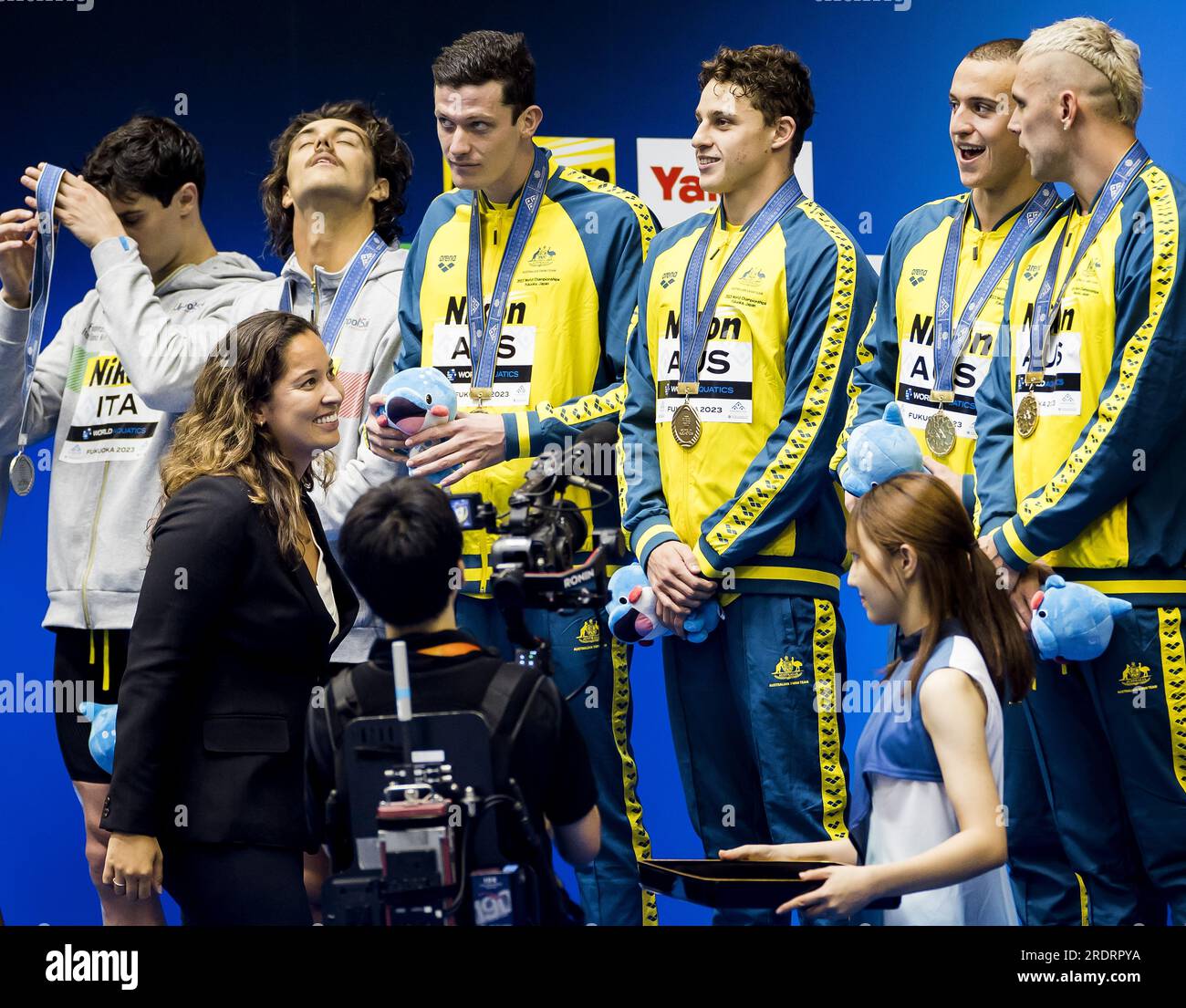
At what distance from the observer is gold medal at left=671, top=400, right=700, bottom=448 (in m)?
3.73

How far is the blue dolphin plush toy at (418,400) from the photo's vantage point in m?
3.46

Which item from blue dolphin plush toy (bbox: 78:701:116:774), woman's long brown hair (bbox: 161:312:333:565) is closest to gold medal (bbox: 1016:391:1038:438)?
woman's long brown hair (bbox: 161:312:333:565)

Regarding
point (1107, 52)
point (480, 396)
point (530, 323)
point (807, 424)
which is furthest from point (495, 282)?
point (1107, 52)

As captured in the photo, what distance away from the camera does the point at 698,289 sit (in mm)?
3748

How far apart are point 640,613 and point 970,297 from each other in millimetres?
972

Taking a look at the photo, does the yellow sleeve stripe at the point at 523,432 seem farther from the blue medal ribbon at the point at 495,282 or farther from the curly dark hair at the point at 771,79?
the curly dark hair at the point at 771,79

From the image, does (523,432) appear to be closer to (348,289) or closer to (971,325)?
(348,289)

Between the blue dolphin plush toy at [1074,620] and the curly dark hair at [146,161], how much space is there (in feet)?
7.34

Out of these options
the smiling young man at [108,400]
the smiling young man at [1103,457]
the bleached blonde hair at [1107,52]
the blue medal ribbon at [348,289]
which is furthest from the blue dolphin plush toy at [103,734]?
the bleached blonde hair at [1107,52]

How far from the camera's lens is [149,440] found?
13.3 ft

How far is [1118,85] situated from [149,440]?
2251 mm

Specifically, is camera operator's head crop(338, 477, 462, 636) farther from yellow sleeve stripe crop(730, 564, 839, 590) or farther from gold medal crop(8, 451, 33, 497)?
gold medal crop(8, 451, 33, 497)

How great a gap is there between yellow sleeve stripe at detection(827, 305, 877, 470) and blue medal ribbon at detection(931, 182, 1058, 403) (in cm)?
16
